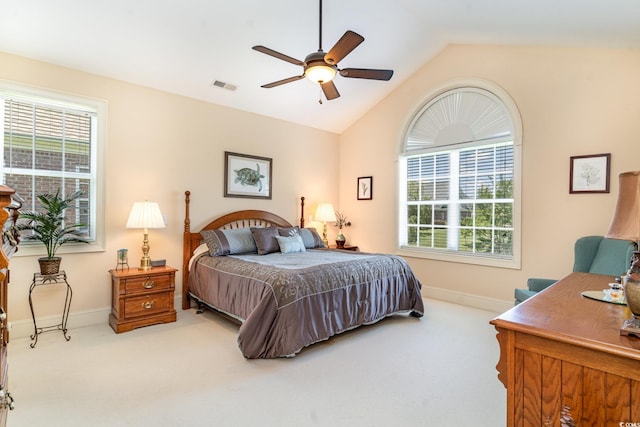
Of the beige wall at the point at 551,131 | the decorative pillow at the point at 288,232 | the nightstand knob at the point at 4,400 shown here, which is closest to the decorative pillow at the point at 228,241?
the decorative pillow at the point at 288,232

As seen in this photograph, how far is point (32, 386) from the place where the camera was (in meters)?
2.35

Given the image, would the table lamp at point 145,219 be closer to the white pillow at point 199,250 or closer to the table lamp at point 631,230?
the white pillow at point 199,250

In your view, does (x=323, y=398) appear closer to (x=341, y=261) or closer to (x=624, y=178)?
(x=341, y=261)

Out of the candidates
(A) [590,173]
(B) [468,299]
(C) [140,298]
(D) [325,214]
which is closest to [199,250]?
(C) [140,298]

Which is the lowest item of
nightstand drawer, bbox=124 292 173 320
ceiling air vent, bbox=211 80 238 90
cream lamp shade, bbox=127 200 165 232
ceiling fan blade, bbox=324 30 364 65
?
nightstand drawer, bbox=124 292 173 320

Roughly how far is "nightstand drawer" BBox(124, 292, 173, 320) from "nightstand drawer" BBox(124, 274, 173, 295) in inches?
2.7

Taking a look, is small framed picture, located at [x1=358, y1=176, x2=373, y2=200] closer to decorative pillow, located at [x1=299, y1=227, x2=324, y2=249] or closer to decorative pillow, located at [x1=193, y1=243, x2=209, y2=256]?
decorative pillow, located at [x1=299, y1=227, x2=324, y2=249]

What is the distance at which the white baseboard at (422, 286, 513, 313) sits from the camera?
424 cm

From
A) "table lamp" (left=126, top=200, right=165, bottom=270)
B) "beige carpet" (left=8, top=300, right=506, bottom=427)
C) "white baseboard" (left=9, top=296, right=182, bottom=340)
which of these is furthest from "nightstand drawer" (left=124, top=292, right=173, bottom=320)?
"white baseboard" (left=9, top=296, right=182, bottom=340)

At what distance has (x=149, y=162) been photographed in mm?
4043

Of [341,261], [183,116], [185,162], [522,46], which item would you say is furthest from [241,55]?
[522,46]

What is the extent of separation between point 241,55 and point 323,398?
3666 millimetres

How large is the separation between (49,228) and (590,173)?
560 centimetres

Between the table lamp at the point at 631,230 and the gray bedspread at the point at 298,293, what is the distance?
219 centimetres
